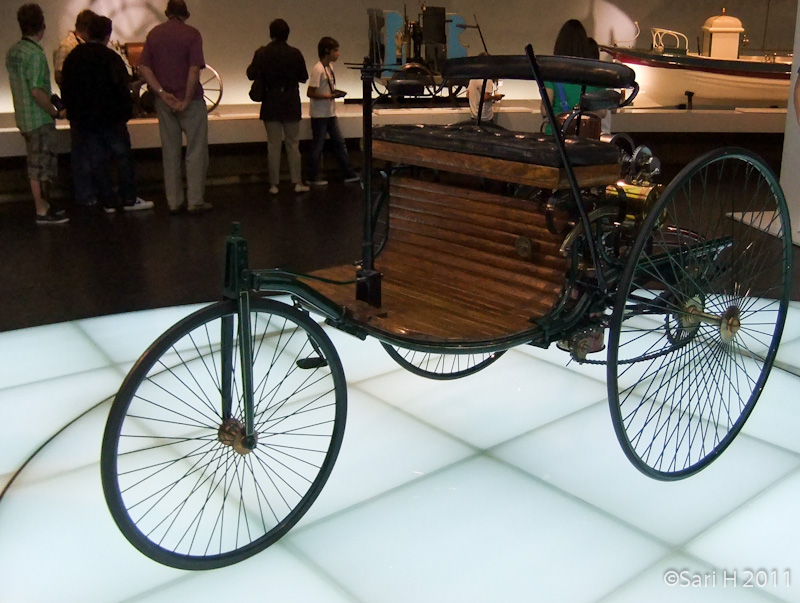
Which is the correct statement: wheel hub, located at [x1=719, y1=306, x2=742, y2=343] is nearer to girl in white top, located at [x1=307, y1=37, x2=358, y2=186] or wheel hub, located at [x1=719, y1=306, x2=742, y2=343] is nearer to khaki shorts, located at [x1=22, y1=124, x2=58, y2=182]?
khaki shorts, located at [x1=22, y1=124, x2=58, y2=182]

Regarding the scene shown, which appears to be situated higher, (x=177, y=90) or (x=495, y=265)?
(x=177, y=90)

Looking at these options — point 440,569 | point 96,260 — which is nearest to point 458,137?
point 440,569

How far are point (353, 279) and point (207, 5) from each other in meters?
6.94

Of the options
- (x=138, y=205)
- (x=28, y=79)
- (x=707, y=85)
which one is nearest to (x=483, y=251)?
(x=28, y=79)

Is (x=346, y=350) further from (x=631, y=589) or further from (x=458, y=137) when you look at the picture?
(x=631, y=589)

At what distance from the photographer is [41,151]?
611cm

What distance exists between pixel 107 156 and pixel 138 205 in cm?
44

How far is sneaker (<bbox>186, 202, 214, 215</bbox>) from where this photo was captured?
668cm

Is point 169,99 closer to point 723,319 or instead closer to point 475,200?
point 475,200

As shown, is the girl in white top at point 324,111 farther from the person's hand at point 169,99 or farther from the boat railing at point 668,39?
the boat railing at point 668,39

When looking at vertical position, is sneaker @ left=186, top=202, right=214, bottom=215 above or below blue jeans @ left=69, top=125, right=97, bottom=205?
below

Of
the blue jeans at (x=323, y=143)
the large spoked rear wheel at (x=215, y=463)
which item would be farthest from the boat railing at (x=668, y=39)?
the large spoked rear wheel at (x=215, y=463)

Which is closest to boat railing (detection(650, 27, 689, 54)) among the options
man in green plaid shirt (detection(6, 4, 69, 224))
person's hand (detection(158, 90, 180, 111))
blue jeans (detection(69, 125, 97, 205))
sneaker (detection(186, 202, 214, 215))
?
sneaker (detection(186, 202, 214, 215))

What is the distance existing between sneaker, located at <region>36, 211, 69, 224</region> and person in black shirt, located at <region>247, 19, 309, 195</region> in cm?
187
